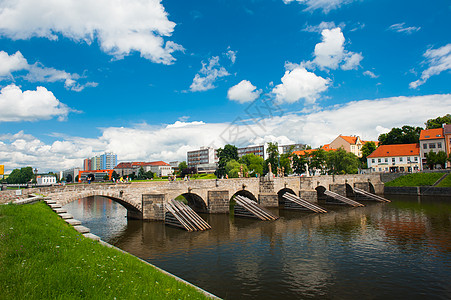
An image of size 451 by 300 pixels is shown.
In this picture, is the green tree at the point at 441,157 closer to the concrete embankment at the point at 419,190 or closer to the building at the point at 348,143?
the concrete embankment at the point at 419,190

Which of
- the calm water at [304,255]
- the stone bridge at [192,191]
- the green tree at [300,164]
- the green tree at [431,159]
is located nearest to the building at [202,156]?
the green tree at [300,164]

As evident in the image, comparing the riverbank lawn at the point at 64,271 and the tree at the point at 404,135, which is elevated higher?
the tree at the point at 404,135

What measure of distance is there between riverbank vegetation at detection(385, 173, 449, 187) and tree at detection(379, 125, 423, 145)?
870 inches

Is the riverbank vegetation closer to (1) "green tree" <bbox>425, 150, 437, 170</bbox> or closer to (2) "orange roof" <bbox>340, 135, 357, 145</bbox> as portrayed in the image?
(1) "green tree" <bbox>425, 150, 437, 170</bbox>

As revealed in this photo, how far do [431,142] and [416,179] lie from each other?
1587 centimetres

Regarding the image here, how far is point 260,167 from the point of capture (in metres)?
71.2

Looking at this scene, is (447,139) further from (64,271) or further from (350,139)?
(64,271)

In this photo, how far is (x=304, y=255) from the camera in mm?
16047

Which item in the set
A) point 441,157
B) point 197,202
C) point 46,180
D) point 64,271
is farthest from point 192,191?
point 441,157

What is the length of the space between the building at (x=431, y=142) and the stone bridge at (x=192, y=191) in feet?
112

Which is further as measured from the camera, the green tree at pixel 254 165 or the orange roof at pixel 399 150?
the green tree at pixel 254 165

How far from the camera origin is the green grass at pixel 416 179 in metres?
53.8

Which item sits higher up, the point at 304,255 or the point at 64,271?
the point at 64,271

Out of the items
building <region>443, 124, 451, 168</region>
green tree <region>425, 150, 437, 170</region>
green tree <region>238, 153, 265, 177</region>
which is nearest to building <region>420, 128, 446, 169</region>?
building <region>443, 124, 451, 168</region>
